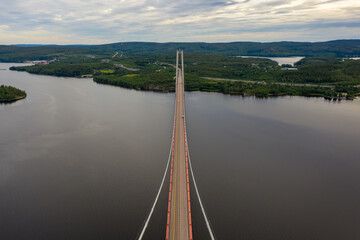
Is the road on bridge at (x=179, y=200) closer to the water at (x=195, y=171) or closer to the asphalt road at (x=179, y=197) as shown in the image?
the asphalt road at (x=179, y=197)

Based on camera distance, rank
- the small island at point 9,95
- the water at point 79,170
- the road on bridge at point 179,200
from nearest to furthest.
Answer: the road on bridge at point 179,200 → the water at point 79,170 → the small island at point 9,95

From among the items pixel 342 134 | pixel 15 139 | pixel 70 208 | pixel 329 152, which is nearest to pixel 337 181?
pixel 329 152

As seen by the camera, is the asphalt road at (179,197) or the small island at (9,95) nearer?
the asphalt road at (179,197)

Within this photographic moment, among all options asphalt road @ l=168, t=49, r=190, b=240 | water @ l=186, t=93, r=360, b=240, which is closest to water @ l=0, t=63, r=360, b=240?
water @ l=186, t=93, r=360, b=240

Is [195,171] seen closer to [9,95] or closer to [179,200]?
[179,200]

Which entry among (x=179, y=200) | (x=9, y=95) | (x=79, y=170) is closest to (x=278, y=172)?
(x=179, y=200)

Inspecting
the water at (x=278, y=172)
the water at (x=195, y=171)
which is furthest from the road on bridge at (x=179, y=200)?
the water at (x=278, y=172)

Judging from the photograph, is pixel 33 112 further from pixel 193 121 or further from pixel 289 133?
pixel 289 133

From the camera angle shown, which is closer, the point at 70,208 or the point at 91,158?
the point at 70,208
